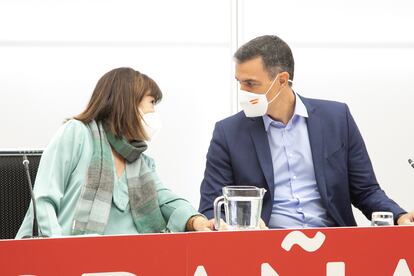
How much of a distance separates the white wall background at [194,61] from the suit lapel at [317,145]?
97 centimetres

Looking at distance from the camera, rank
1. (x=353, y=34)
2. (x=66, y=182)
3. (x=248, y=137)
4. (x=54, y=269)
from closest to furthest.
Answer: (x=54, y=269) < (x=66, y=182) < (x=248, y=137) < (x=353, y=34)

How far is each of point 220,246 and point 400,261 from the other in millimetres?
373

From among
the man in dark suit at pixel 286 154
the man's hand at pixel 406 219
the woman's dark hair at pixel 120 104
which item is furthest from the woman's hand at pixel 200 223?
the man's hand at pixel 406 219

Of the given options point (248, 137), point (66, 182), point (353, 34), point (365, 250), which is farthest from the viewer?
point (353, 34)

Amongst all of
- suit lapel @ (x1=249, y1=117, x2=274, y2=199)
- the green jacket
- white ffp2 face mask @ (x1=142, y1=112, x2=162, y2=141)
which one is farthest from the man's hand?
white ffp2 face mask @ (x1=142, y1=112, x2=162, y2=141)

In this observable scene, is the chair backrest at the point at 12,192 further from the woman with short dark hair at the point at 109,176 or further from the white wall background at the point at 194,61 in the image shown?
the white wall background at the point at 194,61

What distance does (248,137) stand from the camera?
2420 millimetres

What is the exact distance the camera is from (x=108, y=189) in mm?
2250

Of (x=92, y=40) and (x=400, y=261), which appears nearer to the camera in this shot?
(x=400, y=261)

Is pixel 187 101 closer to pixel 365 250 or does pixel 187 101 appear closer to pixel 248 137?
pixel 248 137

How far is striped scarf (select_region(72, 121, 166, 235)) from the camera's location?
2195mm

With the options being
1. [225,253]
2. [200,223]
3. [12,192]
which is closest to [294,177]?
[200,223]

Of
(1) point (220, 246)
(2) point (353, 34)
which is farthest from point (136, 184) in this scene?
(2) point (353, 34)

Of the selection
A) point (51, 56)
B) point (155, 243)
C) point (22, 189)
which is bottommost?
point (22, 189)
